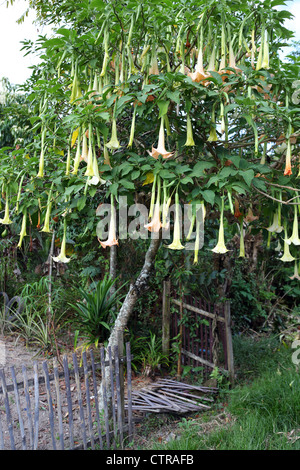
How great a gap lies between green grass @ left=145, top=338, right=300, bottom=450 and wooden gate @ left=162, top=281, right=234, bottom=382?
0.30 metres

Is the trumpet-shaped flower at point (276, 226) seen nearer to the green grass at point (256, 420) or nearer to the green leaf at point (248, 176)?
the green leaf at point (248, 176)

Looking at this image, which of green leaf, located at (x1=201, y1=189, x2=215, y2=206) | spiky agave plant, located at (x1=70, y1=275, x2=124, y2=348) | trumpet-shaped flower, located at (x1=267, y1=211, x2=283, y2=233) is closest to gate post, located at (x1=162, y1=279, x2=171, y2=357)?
spiky agave plant, located at (x1=70, y1=275, x2=124, y2=348)

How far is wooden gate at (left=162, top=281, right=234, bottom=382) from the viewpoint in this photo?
3654 mm

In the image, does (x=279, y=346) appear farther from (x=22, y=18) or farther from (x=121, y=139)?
(x=22, y=18)

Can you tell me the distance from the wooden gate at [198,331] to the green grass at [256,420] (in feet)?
0.97

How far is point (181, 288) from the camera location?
3.96 meters

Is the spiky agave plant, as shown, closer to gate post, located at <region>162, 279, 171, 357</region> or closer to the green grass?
gate post, located at <region>162, 279, 171, 357</region>

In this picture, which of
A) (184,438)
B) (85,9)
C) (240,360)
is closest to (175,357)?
(240,360)

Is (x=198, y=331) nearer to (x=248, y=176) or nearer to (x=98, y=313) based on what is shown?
(x=98, y=313)

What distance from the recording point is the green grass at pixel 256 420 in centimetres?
246

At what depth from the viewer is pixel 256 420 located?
2.63 metres

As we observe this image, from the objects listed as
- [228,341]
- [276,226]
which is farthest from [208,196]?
[228,341]

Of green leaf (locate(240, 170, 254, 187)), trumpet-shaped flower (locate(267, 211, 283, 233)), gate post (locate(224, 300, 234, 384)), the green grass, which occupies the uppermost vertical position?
green leaf (locate(240, 170, 254, 187))

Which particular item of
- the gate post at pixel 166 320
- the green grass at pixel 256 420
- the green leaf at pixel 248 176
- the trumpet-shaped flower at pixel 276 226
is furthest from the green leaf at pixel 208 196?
the gate post at pixel 166 320
